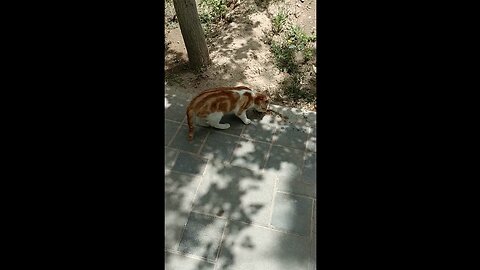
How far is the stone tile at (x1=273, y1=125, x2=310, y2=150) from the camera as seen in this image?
4957 mm

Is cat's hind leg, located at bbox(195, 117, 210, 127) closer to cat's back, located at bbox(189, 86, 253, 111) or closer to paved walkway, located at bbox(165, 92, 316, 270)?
paved walkway, located at bbox(165, 92, 316, 270)

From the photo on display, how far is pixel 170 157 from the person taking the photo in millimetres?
4652

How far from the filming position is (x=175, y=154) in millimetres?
4695

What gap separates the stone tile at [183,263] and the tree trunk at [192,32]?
3.58m

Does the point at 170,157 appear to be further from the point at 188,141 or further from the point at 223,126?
the point at 223,126

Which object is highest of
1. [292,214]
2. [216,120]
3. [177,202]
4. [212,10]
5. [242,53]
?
[212,10]

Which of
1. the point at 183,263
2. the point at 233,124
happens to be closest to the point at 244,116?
the point at 233,124

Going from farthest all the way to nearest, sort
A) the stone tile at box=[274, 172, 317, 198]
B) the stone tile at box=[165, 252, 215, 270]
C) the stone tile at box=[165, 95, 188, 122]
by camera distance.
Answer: the stone tile at box=[165, 95, 188, 122], the stone tile at box=[274, 172, 317, 198], the stone tile at box=[165, 252, 215, 270]

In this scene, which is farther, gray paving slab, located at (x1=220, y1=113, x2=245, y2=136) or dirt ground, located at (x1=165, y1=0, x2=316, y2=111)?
dirt ground, located at (x1=165, y1=0, x2=316, y2=111)

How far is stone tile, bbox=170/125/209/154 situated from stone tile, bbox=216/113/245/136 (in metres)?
0.30

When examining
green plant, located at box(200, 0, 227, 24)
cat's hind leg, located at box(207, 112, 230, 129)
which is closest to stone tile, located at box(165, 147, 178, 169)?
cat's hind leg, located at box(207, 112, 230, 129)

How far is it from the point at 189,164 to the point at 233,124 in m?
0.96
